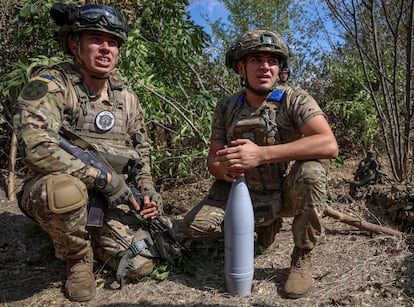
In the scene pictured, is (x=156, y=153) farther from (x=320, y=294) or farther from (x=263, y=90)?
(x=320, y=294)

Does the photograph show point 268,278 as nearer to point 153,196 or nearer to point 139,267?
point 139,267

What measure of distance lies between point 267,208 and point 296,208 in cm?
27

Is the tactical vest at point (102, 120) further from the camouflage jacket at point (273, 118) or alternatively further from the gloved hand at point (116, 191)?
the camouflage jacket at point (273, 118)

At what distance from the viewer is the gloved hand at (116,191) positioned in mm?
2800

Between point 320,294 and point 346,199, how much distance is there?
1809mm

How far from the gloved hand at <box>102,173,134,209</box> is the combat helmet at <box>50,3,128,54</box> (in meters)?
0.96

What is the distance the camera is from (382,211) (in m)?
3.94

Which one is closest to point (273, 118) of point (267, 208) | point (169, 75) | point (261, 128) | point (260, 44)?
point (261, 128)

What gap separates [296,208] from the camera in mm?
2773

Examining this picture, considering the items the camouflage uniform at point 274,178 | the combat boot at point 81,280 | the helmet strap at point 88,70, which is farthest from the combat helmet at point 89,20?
the combat boot at point 81,280

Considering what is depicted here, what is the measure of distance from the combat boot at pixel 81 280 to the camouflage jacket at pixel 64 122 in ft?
1.74

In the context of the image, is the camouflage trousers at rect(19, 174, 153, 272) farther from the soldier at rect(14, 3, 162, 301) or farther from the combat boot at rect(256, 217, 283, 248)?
the combat boot at rect(256, 217, 283, 248)

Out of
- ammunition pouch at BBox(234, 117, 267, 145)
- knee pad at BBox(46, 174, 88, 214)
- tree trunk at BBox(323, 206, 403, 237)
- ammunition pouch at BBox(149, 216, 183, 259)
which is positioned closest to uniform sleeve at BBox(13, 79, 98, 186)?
knee pad at BBox(46, 174, 88, 214)

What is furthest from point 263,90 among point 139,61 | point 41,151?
point 139,61
